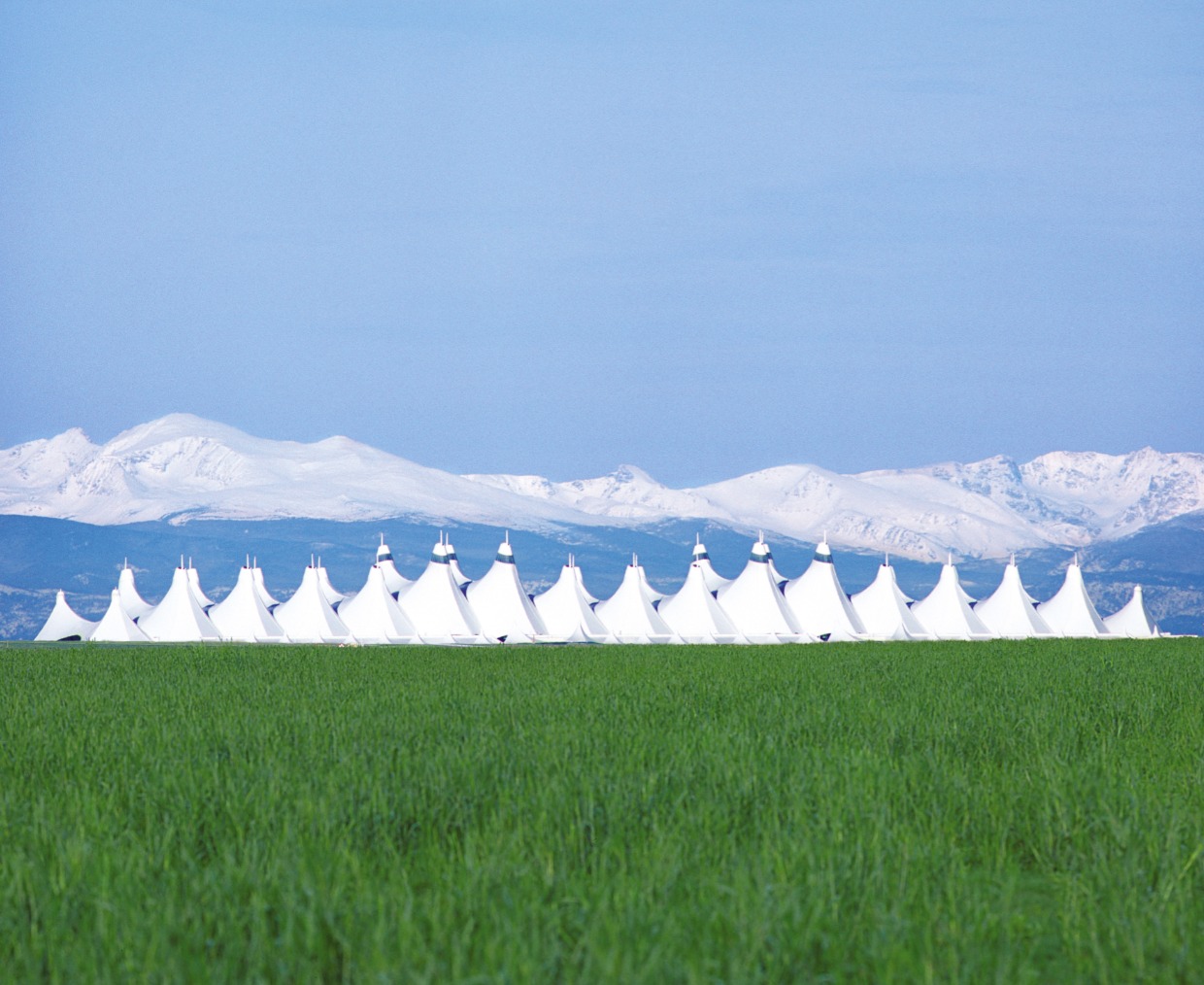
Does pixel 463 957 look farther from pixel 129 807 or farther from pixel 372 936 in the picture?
pixel 129 807

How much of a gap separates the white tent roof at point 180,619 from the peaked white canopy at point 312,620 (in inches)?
101

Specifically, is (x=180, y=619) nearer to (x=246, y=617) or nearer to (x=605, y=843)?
(x=246, y=617)

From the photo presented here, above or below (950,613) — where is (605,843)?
below

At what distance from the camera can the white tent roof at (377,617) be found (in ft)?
145

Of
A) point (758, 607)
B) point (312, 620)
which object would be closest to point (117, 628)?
point (312, 620)

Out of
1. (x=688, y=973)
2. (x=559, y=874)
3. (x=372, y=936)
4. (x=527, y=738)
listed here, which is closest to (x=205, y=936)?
(x=372, y=936)

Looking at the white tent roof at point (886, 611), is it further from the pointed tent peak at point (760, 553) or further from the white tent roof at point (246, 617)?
the white tent roof at point (246, 617)

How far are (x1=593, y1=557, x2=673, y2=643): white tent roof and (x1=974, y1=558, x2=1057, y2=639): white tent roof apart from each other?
1262 cm

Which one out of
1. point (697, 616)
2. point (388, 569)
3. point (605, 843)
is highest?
point (388, 569)

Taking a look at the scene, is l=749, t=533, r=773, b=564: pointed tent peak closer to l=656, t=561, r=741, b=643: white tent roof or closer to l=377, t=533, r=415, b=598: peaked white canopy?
l=656, t=561, r=741, b=643: white tent roof

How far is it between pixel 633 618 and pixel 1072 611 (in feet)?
57.3

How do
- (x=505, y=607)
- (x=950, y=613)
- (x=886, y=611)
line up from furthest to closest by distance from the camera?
(x=950, y=613), (x=886, y=611), (x=505, y=607)

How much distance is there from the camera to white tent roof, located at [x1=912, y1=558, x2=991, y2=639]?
48094mm

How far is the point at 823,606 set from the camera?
47.6 metres
